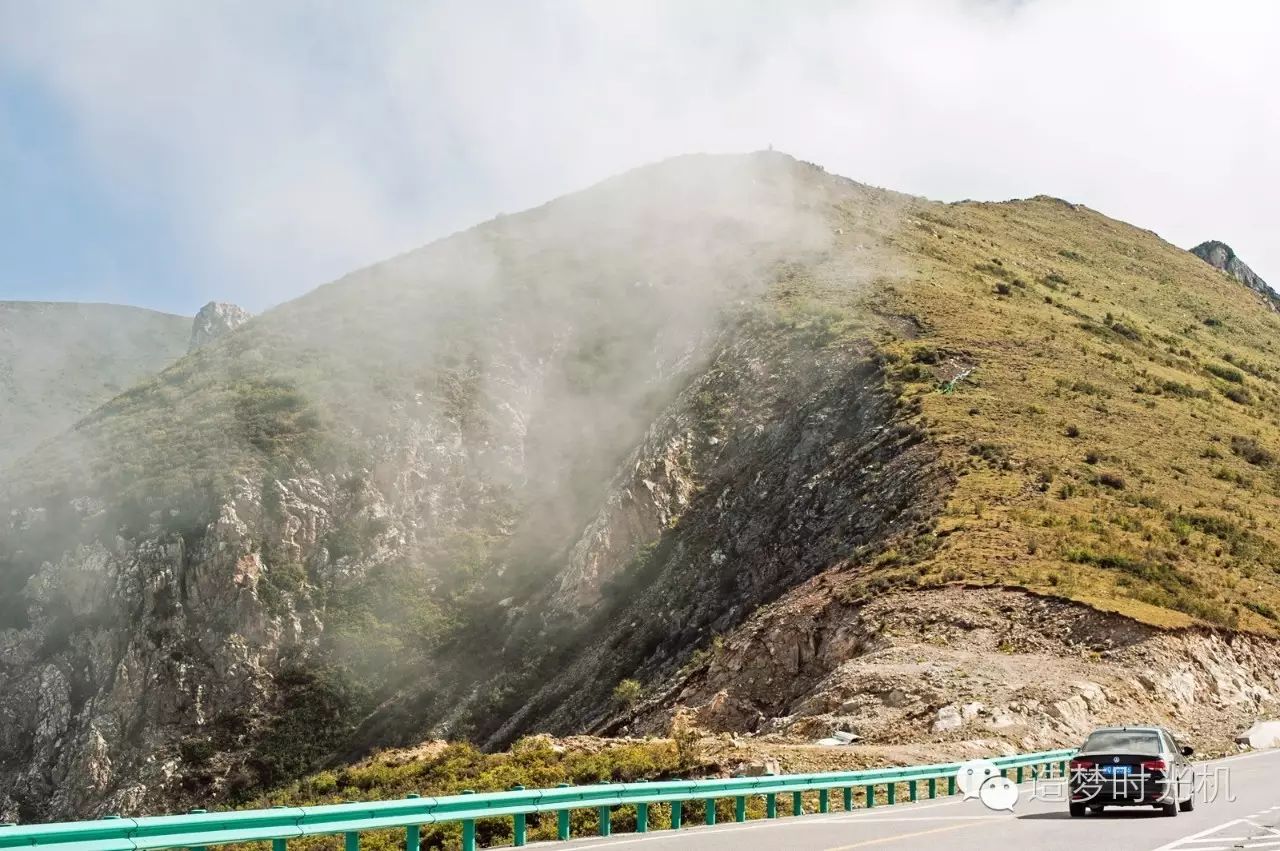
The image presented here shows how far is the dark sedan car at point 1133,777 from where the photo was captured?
17719 mm

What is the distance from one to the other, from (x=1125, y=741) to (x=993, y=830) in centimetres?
421

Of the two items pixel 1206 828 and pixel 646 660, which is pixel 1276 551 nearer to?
pixel 646 660

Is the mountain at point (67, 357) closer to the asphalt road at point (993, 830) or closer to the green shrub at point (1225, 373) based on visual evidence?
the green shrub at point (1225, 373)

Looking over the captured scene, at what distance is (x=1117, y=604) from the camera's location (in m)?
37.2

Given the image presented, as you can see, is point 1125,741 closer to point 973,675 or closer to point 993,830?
point 993,830

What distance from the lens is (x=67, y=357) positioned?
164 metres

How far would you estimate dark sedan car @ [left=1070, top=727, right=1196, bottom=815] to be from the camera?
17719mm

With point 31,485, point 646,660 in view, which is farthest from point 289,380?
point 646,660

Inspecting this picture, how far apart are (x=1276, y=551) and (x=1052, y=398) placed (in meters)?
15.3

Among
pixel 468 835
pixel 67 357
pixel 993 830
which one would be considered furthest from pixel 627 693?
pixel 67 357

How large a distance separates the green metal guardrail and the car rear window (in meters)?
3.32

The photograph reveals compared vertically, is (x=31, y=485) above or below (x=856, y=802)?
above

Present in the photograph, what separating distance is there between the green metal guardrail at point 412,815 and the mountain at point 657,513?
42.9 ft
